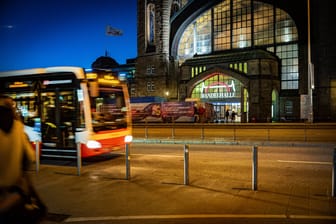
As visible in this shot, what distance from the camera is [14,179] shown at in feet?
11.6

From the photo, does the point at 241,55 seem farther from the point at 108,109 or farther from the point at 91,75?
the point at 91,75

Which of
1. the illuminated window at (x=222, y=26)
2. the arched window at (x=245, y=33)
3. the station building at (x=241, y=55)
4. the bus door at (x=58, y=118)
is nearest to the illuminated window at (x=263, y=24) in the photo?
the arched window at (x=245, y=33)

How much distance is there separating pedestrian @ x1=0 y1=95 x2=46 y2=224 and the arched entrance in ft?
154

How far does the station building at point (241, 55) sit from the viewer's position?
1927 inches

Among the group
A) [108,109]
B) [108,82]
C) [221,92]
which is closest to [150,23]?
[221,92]

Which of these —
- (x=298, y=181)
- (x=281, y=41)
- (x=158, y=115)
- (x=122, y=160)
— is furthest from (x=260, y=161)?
(x=281, y=41)

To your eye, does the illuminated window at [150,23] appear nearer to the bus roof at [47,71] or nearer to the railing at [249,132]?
the railing at [249,132]

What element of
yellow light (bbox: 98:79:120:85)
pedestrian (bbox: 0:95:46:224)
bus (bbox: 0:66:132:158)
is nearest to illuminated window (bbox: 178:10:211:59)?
yellow light (bbox: 98:79:120:85)

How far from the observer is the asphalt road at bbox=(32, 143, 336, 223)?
6.38m

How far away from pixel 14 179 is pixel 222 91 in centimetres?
4993

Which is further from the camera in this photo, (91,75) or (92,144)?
(91,75)

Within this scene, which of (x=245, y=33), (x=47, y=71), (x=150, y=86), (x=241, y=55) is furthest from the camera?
(x=150, y=86)

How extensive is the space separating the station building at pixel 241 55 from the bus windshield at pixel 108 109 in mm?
33950

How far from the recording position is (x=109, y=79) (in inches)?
511
